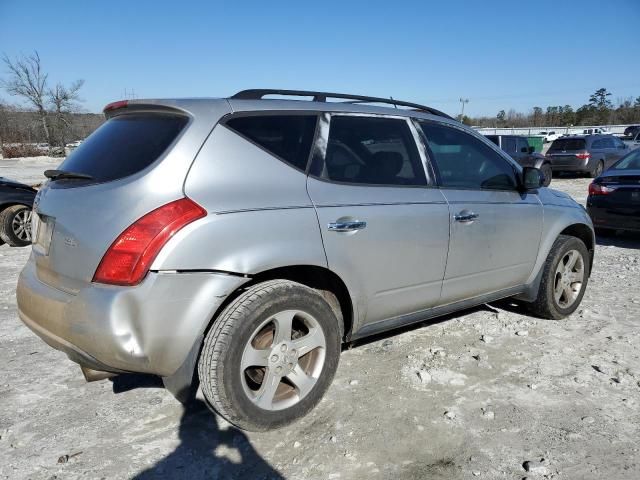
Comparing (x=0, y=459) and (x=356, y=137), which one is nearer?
(x=0, y=459)

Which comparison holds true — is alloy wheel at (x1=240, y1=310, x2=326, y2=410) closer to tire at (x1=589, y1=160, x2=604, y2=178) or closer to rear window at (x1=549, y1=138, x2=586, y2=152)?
rear window at (x1=549, y1=138, x2=586, y2=152)

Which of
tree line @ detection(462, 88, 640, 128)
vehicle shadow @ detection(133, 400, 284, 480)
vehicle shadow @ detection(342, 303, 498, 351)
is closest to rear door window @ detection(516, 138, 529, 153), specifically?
vehicle shadow @ detection(342, 303, 498, 351)

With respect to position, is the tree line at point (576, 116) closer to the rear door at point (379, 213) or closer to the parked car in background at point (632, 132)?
the parked car in background at point (632, 132)

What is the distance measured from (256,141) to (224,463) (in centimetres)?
163

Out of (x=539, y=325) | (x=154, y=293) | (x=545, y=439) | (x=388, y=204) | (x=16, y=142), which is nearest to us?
(x=154, y=293)

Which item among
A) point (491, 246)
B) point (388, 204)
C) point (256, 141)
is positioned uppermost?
point (256, 141)

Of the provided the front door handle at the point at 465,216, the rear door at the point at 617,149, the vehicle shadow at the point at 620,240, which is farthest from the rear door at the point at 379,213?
the rear door at the point at 617,149

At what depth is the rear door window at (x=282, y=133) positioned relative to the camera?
8.45 ft

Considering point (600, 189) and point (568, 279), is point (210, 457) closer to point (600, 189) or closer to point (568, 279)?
point (568, 279)

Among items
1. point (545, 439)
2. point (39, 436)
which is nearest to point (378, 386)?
point (545, 439)

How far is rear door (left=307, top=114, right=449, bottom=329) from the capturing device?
2717 millimetres

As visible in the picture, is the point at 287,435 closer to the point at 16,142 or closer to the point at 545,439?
the point at 545,439

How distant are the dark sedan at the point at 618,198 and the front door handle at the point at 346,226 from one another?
586 centimetres

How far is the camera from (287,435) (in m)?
2.58
